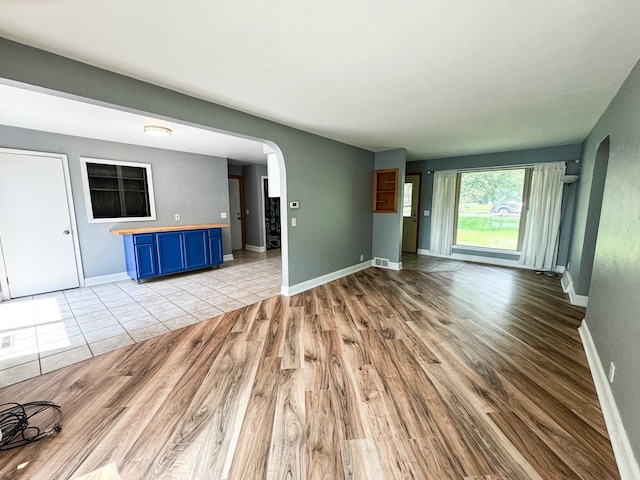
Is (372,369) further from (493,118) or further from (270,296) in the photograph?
(493,118)

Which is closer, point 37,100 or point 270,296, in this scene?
point 37,100

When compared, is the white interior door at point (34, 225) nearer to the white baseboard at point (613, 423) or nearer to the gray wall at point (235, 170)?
the gray wall at point (235, 170)

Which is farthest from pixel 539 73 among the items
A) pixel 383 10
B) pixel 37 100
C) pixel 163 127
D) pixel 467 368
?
pixel 37 100

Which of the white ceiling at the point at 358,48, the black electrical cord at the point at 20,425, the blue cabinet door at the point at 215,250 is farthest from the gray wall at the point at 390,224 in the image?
the black electrical cord at the point at 20,425

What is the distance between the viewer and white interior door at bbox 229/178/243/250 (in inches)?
286

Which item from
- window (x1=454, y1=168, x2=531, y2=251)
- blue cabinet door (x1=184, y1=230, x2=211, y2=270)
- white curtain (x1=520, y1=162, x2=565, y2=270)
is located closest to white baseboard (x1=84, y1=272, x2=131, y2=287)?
blue cabinet door (x1=184, y1=230, x2=211, y2=270)

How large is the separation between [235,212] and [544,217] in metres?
7.32

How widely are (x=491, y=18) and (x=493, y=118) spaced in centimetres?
218

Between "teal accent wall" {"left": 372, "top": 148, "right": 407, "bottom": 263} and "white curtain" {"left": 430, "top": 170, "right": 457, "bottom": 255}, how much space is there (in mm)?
1510

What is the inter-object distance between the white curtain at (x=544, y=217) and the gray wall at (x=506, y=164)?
0.13 metres

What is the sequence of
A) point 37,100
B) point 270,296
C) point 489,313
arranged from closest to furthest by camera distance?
1. point 37,100
2. point 489,313
3. point 270,296

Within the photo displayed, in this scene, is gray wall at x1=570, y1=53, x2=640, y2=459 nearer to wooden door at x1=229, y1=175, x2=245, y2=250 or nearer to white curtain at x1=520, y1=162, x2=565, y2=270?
white curtain at x1=520, y1=162, x2=565, y2=270

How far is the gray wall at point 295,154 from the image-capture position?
184cm

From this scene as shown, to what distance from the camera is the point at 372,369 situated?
2.15m
